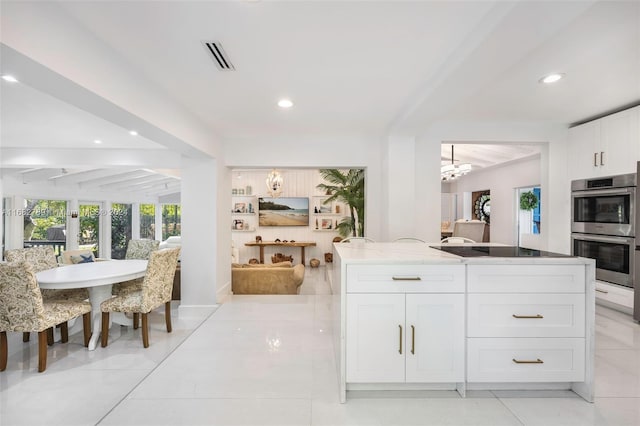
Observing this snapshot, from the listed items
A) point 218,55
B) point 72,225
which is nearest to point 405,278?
point 218,55

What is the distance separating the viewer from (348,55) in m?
2.19

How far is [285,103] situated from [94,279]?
2.46m

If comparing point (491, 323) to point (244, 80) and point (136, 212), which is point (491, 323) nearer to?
point (244, 80)

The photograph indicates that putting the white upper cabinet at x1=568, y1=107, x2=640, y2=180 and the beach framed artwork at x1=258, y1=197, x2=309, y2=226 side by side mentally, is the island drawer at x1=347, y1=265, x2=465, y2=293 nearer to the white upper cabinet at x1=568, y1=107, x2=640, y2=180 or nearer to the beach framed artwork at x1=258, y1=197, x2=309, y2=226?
the white upper cabinet at x1=568, y1=107, x2=640, y2=180

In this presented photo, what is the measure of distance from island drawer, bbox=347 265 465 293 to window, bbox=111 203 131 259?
821 centimetres

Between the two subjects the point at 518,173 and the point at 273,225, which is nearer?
the point at 518,173

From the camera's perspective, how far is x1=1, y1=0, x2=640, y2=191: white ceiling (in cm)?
166

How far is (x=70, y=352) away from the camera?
2848mm

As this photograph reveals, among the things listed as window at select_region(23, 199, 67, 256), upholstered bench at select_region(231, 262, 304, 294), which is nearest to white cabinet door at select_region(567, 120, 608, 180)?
upholstered bench at select_region(231, 262, 304, 294)

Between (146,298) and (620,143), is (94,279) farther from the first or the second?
(620,143)

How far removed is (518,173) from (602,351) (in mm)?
4954

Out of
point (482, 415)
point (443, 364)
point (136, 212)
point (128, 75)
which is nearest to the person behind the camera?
point (482, 415)

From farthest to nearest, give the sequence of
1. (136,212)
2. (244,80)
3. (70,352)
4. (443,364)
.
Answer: (136,212) < (70,352) < (244,80) < (443,364)

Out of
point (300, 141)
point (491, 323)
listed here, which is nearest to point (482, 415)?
point (491, 323)
